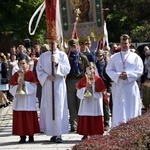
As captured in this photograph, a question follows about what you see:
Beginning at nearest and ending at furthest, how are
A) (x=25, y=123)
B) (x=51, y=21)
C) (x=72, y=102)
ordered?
(x=25, y=123), (x=51, y=21), (x=72, y=102)

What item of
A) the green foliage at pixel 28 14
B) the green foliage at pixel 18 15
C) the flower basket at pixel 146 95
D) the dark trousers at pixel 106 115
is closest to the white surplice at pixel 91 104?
the dark trousers at pixel 106 115

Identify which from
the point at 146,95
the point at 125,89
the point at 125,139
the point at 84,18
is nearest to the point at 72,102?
the point at 125,89

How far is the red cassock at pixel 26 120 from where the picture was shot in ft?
38.7

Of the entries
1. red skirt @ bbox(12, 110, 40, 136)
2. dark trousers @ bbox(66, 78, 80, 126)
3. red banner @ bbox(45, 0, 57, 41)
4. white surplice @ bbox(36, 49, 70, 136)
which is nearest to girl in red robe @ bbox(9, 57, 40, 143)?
red skirt @ bbox(12, 110, 40, 136)

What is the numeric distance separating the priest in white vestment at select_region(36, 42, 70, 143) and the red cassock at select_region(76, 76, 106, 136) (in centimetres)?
39

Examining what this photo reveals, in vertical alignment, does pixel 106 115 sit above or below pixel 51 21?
below

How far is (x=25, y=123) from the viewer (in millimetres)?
11844

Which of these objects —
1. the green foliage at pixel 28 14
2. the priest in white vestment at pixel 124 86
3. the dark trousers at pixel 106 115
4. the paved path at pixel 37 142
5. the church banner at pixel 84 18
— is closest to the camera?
the paved path at pixel 37 142

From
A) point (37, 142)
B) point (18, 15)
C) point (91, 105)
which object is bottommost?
point (37, 142)

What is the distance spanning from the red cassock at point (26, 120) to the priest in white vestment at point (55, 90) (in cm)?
16

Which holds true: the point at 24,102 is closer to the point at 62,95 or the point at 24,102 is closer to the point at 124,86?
the point at 62,95

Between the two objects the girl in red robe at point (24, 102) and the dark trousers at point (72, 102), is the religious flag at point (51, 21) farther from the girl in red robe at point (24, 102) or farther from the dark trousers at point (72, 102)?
the dark trousers at point (72, 102)

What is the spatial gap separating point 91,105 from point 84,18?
668 centimetres

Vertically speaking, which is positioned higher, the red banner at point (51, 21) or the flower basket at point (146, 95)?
the red banner at point (51, 21)
